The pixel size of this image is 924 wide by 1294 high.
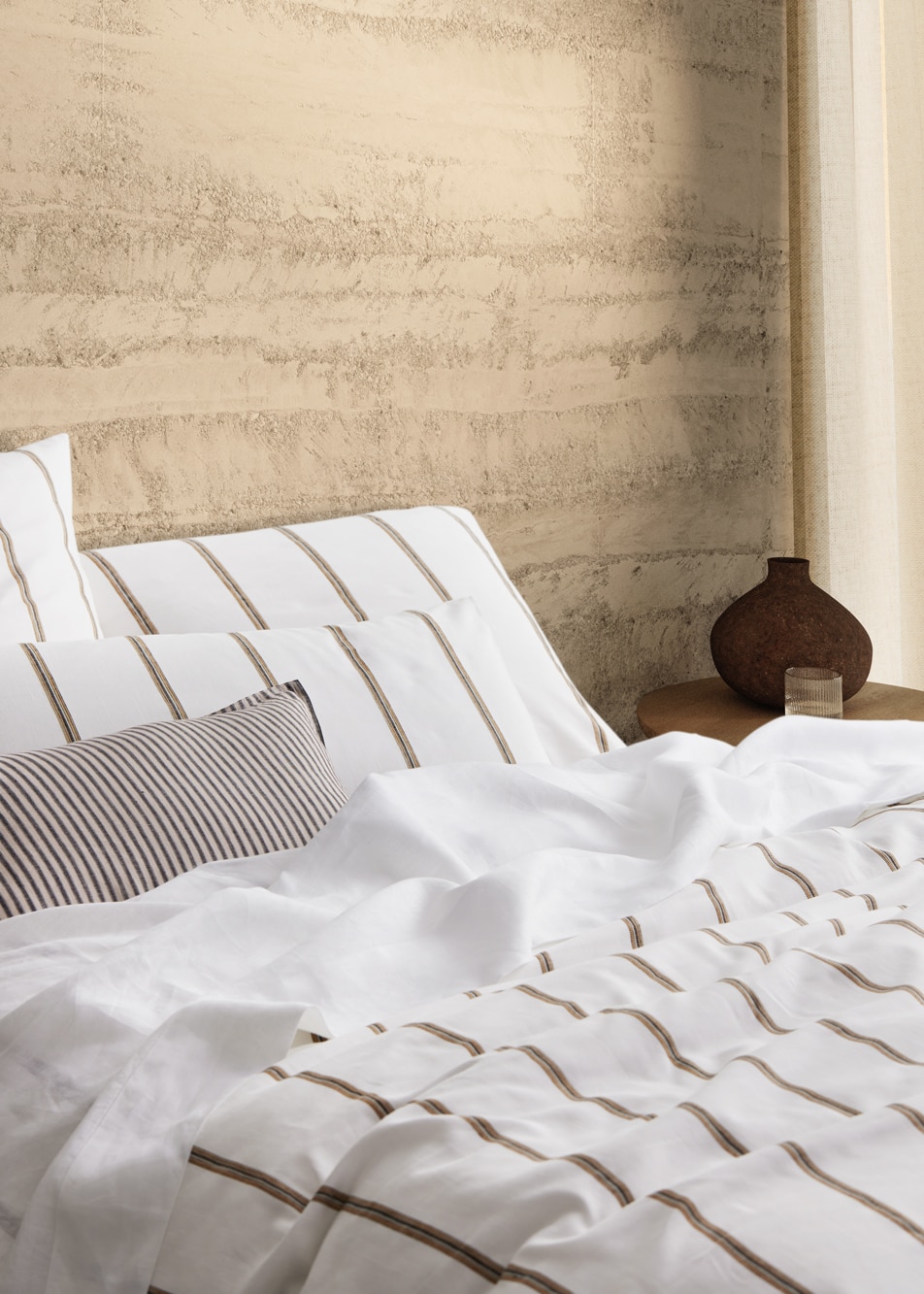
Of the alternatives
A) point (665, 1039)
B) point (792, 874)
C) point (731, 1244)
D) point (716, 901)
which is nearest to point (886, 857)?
point (792, 874)

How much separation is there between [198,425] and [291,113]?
1.75 feet

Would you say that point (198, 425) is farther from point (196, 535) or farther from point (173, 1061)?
point (173, 1061)

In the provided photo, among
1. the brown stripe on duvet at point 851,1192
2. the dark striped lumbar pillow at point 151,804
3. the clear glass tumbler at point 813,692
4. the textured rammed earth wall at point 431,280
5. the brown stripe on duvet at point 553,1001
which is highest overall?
the textured rammed earth wall at point 431,280

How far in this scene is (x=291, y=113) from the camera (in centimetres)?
209

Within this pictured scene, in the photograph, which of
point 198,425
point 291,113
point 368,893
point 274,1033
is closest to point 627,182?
point 291,113

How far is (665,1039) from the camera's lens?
863mm

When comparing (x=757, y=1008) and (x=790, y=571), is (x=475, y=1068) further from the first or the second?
(x=790, y=571)

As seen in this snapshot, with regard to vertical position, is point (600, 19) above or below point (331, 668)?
above

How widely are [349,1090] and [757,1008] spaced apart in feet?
0.98

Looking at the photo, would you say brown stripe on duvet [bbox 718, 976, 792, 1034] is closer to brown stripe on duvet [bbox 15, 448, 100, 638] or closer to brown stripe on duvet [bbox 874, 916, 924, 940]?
brown stripe on duvet [bbox 874, 916, 924, 940]

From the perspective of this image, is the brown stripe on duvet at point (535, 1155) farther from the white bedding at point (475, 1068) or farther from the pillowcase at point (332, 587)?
the pillowcase at point (332, 587)

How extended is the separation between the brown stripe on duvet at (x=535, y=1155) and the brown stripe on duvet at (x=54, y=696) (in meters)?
0.75

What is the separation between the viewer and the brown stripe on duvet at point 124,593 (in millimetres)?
→ 1726

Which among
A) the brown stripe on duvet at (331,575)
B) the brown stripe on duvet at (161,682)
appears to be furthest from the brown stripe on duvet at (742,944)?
the brown stripe on duvet at (331,575)
